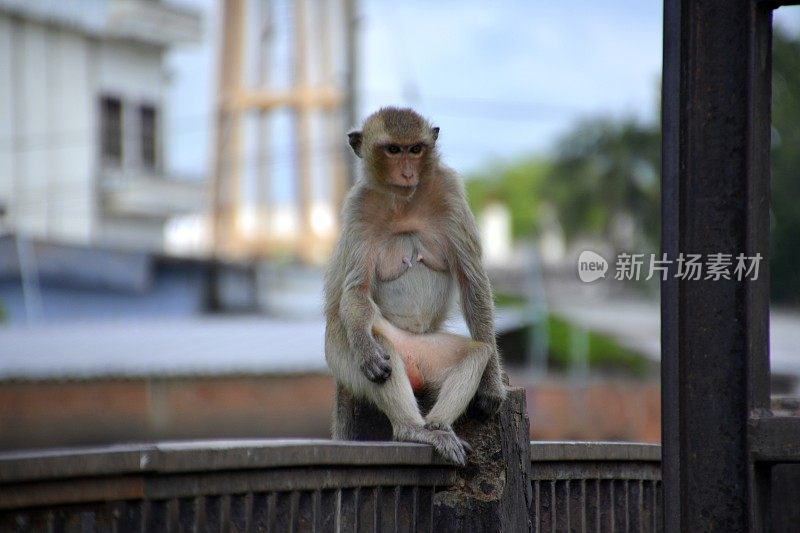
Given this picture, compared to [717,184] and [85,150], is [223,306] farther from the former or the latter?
[717,184]

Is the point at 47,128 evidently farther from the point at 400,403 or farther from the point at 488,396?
the point at 488,396

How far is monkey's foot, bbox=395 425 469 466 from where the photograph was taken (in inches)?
146

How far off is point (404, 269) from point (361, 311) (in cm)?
29

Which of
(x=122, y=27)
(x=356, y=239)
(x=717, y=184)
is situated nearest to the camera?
(x=717, y=184)

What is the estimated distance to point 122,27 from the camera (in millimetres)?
17344

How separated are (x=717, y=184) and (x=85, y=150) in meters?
15.3

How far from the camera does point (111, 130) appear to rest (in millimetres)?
18625

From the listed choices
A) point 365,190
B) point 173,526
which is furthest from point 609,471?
point 173,526

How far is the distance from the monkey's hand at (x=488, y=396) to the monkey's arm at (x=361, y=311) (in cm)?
33

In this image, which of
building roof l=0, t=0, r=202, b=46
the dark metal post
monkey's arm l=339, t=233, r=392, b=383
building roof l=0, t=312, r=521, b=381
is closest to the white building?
building roof l=0, t=0, r=202, b=46

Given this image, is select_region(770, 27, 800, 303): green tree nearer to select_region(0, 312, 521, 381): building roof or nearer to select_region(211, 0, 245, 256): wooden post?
select_region(211, 0, 245, 256): wooden post

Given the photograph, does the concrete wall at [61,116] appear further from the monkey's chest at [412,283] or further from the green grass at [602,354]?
the monkey's chest at [412,283]

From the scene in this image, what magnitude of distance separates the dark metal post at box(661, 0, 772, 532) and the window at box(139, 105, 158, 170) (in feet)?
53.9

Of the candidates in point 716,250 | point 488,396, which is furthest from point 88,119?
point 716,250
